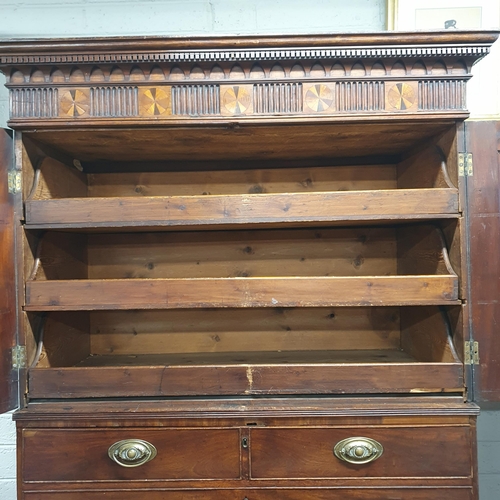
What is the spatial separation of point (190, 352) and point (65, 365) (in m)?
0.44

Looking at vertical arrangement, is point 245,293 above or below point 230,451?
above

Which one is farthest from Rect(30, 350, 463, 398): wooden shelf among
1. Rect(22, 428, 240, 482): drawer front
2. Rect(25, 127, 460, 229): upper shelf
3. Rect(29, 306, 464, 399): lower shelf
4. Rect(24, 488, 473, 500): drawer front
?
Rect(25, 127, 460, 229): upper shelf

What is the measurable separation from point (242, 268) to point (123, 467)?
76cm

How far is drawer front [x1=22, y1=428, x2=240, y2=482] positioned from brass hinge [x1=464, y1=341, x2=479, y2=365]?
28.2 inches

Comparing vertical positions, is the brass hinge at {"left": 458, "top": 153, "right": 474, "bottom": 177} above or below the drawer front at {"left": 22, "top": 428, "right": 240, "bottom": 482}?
above

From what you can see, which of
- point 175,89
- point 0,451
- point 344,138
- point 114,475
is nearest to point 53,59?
point 175,89

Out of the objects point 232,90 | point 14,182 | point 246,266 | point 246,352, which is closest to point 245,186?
point 246,266

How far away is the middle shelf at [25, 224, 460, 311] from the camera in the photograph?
1.08m

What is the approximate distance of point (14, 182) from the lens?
1.08m

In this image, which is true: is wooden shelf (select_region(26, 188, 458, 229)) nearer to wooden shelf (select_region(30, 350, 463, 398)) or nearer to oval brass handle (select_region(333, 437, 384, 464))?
wooden shelf (select_region(30, 350, 463, 398))

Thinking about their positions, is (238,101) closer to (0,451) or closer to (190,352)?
(190,352)

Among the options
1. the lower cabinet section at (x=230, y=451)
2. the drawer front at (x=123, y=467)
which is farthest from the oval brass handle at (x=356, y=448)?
the drawer front at (x=123, y=467)

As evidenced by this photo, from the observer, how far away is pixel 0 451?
5.11ft

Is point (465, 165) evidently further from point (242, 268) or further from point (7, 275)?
point (7, 275)
